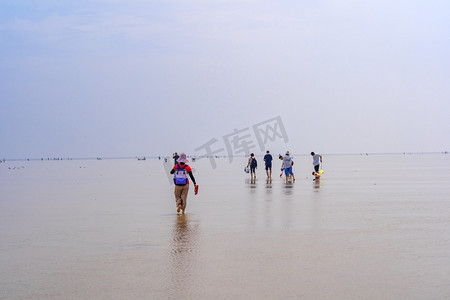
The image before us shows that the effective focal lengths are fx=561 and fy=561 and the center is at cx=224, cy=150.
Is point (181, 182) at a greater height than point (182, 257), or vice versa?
point (181, 182)

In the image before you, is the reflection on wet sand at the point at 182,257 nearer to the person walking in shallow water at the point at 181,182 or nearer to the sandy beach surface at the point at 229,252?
the sandy beach surface at the point at 229,252

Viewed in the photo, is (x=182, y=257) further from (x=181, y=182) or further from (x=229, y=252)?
(x=181, y=182)

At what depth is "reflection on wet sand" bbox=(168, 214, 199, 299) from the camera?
6.74m

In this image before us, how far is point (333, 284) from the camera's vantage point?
22.7 feet

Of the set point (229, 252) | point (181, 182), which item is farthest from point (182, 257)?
point (181, 182)

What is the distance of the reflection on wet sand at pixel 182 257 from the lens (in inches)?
265

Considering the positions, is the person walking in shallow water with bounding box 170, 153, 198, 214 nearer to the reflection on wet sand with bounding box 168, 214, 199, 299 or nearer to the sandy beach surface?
the sandy beach surface

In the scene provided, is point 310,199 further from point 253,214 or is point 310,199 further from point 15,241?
point 15,241

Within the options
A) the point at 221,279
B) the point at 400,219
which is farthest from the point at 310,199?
the point at 221,279

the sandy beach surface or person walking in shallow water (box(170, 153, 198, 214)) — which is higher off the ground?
person walking in shallow water (box(170, 153, 198, 214))

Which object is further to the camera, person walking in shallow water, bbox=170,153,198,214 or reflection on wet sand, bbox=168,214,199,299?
person walking in shallow water, bbox=170,153,198,214

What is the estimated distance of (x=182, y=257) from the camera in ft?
28.9

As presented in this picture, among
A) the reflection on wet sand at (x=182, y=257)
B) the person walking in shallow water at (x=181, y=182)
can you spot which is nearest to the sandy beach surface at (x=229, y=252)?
the reflection on wet sand at (x=182, y=257)

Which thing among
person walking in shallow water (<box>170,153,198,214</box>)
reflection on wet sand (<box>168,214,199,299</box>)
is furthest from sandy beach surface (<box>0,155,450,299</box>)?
person walking in shallow water (<box>170,153,198,214</box>)
